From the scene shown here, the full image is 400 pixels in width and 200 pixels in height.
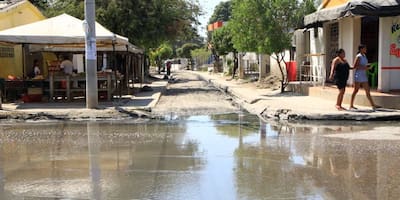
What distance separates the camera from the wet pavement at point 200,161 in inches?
281

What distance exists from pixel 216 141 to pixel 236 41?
568 inches

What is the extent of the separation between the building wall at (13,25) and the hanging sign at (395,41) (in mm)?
16059

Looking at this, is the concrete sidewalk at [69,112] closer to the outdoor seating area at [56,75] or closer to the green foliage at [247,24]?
the outdoor seating area at [56,75]

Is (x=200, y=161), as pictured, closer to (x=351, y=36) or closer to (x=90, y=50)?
(x=90, y=50)

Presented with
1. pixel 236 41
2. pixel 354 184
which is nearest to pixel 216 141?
pixel 354 184

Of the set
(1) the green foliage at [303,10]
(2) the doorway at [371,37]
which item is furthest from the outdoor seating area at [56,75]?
(2) the doorway at [371,37]

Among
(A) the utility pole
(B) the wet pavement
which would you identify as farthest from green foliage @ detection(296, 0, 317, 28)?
(B) the wet pavement

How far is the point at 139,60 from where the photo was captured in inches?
1420

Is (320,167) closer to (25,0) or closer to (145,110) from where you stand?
(145,110)

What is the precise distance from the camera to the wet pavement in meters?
7.15

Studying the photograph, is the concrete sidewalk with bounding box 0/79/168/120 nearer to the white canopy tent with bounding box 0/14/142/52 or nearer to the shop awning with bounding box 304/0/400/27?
the white canopy tent with bounding box 0/14/142/52

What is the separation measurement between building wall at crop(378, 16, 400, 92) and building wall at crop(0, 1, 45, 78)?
1575 centimetres

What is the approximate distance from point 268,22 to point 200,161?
1482 cm

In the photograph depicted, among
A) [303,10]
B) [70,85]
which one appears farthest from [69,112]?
[303,10]
